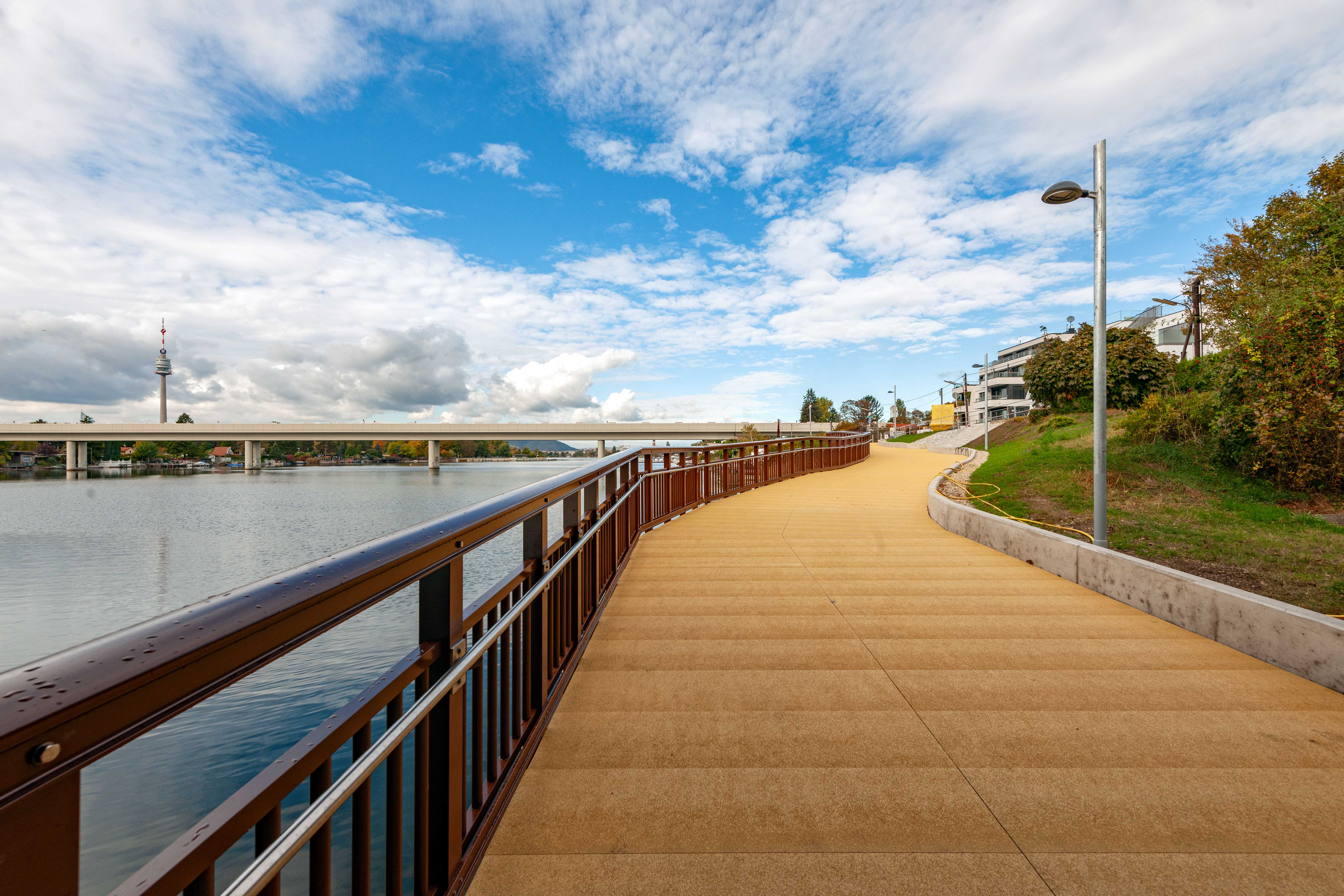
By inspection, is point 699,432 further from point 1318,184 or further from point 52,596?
point 52,596

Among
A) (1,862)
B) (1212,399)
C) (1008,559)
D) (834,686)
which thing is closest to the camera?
(1,862)

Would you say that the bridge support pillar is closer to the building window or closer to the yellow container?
the yellow container

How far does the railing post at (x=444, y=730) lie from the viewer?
180 cm

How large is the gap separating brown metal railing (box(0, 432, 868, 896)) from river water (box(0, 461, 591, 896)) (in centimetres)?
32

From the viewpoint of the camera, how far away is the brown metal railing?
0.69 m

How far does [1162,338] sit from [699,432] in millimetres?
52243

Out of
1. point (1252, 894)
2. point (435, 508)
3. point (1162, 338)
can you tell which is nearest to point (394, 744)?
point (1252, 894)

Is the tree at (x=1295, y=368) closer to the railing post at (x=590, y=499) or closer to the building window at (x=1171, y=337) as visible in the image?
the railing post at (x=590, y=499)

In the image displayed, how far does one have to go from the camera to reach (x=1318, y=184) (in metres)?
22.1

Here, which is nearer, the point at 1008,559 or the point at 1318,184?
the point at 1008,559

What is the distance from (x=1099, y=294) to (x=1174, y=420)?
13.1m

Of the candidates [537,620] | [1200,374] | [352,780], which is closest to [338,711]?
[352,780]

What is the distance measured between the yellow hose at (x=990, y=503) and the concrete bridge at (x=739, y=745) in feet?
11.1

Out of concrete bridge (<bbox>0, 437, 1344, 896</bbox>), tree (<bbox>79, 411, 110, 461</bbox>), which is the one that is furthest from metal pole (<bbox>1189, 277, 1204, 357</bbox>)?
tree (<bbox>79, 411, 110, 461</bbox>)
